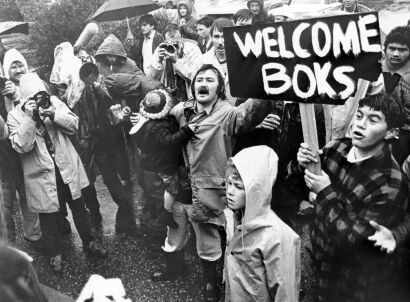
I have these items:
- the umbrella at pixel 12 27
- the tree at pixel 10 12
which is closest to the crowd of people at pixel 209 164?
the umbrella at pixel 12 27

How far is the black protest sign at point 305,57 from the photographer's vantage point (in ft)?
8.46

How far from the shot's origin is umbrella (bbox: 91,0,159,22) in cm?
435

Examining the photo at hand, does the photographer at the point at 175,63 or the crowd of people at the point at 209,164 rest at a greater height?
the photographer at the point at 175,63

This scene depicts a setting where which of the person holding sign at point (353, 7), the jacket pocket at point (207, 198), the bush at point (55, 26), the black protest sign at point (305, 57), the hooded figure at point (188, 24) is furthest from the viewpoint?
the hooded figure at point (188, 24)

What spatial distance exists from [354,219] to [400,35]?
1.24m

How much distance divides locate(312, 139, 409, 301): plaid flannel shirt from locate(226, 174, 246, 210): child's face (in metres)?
0.40

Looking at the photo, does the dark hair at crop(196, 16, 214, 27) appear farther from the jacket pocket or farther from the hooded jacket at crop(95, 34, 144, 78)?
the jacket pocket

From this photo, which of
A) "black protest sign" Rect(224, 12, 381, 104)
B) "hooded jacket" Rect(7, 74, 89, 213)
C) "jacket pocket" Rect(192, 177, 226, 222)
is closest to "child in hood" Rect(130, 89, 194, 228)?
"jacket pocket" Rect(192, 177, 226, 222)

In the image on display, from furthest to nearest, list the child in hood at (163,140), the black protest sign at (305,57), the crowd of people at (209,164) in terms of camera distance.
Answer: the child in hood at (163,140), the crowd of people at (209,164), the black protest sign at (305,57)

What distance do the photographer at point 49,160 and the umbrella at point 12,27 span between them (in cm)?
58

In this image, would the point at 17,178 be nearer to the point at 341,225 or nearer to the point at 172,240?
the point at 172,240

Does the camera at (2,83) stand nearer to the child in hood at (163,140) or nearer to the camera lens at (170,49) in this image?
the child in hood at (163,140)

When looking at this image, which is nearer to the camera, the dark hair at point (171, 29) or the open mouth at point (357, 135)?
the open mouth at point (357, 135)

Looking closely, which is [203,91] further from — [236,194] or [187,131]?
[236,194]
